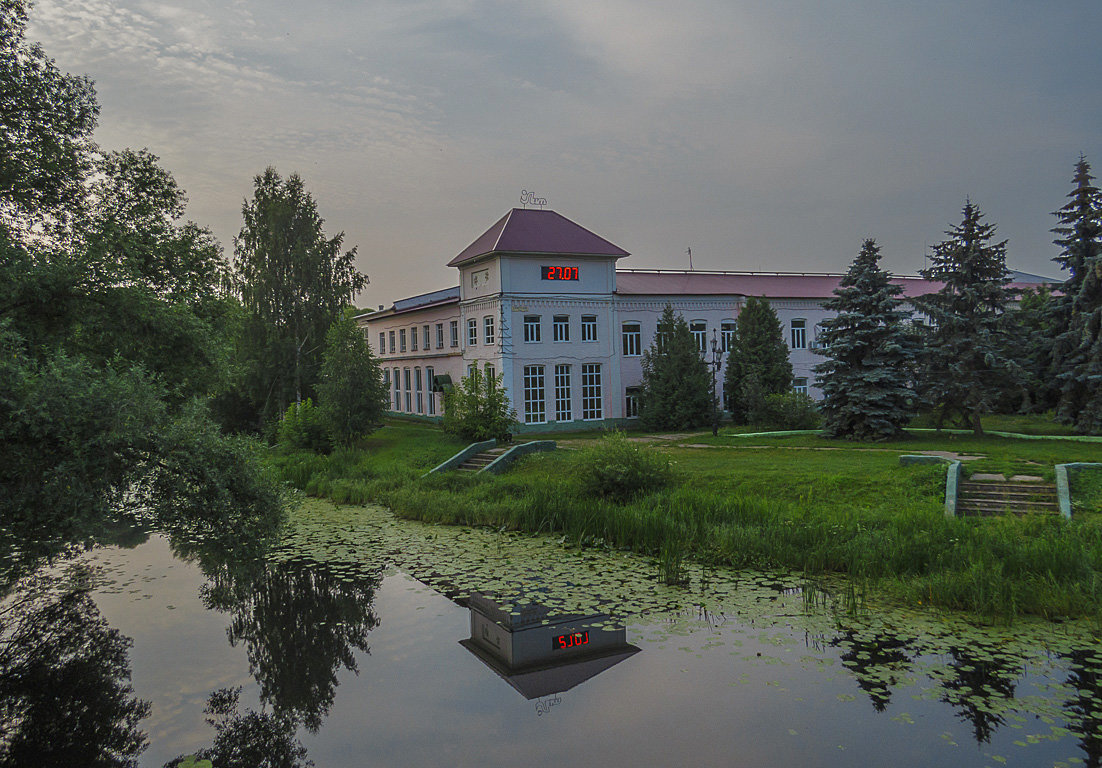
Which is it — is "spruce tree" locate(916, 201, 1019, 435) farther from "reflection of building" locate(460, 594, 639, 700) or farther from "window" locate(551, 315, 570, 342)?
"reflection of building" locate(460, 594, 639, 700)

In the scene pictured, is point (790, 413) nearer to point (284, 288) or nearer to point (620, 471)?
point (620, 471)

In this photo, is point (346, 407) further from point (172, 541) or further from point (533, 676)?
point (533, 676)

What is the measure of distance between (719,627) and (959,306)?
16.5 meters

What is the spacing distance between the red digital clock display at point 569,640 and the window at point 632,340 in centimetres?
2191

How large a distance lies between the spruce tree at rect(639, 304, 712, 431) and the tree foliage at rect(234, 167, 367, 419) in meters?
12.8

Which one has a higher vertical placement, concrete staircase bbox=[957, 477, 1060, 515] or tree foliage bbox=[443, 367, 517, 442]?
tree foliage bbox=[443, 367, 517, 442]

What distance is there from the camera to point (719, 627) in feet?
29.1

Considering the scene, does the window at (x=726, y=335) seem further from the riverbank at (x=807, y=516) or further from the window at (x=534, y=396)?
the riverbank at (x=807, y=516)

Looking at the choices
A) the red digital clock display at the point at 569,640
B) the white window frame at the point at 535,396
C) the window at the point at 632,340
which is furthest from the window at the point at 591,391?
the red digital clock display at the point at 569,640

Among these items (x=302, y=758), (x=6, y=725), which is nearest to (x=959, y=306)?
(x=302, y=758)

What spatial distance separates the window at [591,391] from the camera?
2922 cm

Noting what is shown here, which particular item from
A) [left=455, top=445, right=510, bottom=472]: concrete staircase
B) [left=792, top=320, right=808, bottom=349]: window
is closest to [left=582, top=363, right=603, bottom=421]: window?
[left=455, top=445, right=510, bottom=472]: concrete staircase

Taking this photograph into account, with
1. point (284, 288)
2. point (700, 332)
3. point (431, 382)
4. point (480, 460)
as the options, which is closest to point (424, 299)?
point (431, 382)

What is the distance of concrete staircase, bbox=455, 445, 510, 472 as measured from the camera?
822 inches
